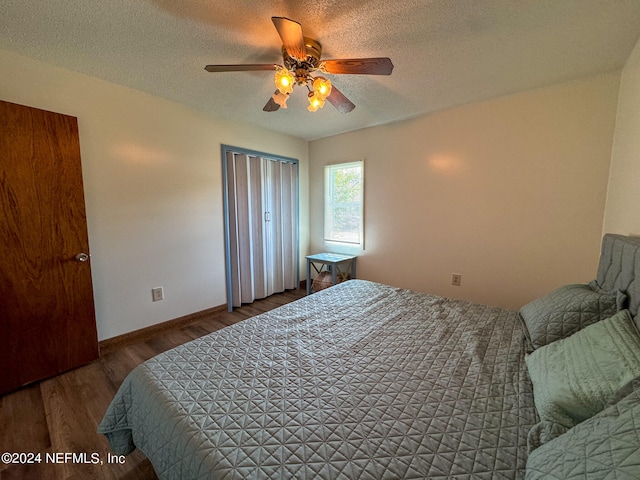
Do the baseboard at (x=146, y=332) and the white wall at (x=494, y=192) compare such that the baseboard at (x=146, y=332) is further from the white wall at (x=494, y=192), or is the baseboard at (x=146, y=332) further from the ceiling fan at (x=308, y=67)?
the ceiling fan at (x=308, y=67)

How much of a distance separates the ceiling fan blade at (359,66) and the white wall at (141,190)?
1.77 metres

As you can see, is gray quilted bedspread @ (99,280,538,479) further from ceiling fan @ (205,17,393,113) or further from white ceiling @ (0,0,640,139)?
white ceiling @ (0,0,640,139)

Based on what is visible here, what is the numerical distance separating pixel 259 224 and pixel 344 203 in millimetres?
1204

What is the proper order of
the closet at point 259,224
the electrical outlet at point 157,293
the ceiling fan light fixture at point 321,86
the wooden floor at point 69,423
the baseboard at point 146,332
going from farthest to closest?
1. the closet at point 259,224
2. the electrical outlet at point 157,293
3. the baseboard at point 146,332
4. the ceiling fan light fixture at point 321,86
5. the wooden floor at point 69,423

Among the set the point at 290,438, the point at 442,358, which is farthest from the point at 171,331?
the point at 442,358

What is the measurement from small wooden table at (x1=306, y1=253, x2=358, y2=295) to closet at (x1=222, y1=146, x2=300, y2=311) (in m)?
0.47

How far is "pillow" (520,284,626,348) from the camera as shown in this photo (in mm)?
1169

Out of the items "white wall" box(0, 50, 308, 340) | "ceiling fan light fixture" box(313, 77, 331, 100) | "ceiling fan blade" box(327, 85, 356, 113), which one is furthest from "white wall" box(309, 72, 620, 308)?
"white wall" box(0, 50, 308, 340)

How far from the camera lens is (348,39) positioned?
1.57m

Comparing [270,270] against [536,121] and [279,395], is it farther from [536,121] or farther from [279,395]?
[536,121]

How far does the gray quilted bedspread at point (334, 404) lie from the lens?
72cm

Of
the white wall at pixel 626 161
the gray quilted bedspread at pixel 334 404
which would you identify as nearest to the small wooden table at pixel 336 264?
the gray quilted bedspread at pixel 334 404

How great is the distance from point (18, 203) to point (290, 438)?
2273mm

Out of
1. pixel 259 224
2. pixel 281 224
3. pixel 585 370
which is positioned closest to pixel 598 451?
pixel 585 370
